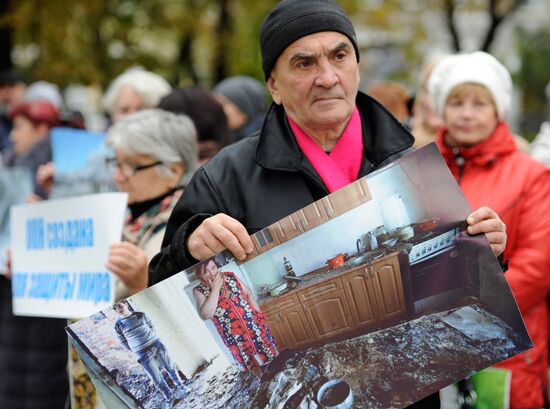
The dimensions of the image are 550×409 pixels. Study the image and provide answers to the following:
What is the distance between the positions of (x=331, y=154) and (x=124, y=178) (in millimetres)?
1605

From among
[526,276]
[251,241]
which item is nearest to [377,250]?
[251,241]

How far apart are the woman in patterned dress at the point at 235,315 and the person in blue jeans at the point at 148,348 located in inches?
5.5

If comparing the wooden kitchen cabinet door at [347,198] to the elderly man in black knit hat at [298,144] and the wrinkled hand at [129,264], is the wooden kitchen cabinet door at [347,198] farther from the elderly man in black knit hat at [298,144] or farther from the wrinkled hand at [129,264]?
the wrinkled hand at [129,264]

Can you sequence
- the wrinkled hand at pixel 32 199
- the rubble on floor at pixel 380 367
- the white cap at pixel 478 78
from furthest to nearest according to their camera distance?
the wrinkled hand at pixel 32 199 → the white cap at pixel 478 78 → the rubble on floor at pixel 380 367

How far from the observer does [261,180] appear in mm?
2623

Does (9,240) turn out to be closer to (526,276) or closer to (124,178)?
(124,178)

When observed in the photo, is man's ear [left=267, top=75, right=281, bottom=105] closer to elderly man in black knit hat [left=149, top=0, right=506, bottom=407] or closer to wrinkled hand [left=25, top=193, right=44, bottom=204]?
elderly man in black knit hat [left=149, top=0, right=506, bottom=407]

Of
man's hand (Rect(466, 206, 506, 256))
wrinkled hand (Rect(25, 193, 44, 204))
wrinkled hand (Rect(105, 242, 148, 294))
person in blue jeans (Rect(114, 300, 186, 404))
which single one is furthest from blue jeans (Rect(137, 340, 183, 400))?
wrinkled hand (Rect(25, 193, 44, 204))

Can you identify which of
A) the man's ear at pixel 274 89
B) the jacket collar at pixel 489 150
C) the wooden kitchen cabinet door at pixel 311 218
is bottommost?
the jacket collar at pixel 489 150

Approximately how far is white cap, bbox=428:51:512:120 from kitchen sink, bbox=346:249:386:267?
1.99m

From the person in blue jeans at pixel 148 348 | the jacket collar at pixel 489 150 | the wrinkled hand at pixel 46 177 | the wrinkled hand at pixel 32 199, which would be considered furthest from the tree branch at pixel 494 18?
the person in blue jeans at pixel 148 348

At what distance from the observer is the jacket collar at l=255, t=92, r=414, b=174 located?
8.52 feet

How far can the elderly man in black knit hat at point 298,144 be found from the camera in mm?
2564

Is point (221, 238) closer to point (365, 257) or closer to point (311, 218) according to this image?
point (311, 218)
